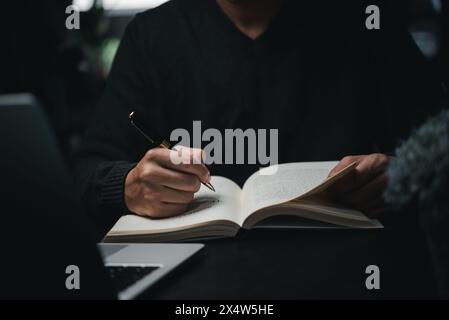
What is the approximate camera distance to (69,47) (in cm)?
277

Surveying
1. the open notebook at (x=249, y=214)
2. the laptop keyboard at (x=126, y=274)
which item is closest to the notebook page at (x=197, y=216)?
the open notebook at (x=249, y=214)

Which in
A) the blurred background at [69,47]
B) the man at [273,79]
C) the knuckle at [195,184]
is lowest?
the knuckle at [195,184]

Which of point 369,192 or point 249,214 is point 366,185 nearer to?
point 369,192

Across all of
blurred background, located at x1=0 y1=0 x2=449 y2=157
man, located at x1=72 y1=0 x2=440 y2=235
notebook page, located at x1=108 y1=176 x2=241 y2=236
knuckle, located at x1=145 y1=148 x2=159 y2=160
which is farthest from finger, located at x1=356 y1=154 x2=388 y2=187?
blurred background, located at x1=0 y1=0 x2=449 y2=157

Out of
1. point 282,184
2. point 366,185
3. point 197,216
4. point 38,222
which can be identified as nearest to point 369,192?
point 366,185

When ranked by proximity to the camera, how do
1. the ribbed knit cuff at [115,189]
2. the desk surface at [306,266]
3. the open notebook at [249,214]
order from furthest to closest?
the ribbed knit cuff at [115,189] < the open notebook at [249,214] < the desk surface at [306,266]

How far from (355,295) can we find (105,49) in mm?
2979

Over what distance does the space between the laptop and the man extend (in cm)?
73

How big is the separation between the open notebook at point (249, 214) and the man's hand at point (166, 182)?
0.7 inches

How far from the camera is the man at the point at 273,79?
1.25 metres

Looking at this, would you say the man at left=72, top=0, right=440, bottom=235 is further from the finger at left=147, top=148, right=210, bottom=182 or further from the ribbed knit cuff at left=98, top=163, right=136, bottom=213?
the finger at left=147, top=148, right=210, bottom=182

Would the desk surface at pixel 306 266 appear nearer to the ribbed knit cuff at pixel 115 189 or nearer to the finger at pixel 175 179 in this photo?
the finger at pixel 175 179

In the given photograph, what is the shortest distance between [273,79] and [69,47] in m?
1.83

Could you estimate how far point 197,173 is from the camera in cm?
78
